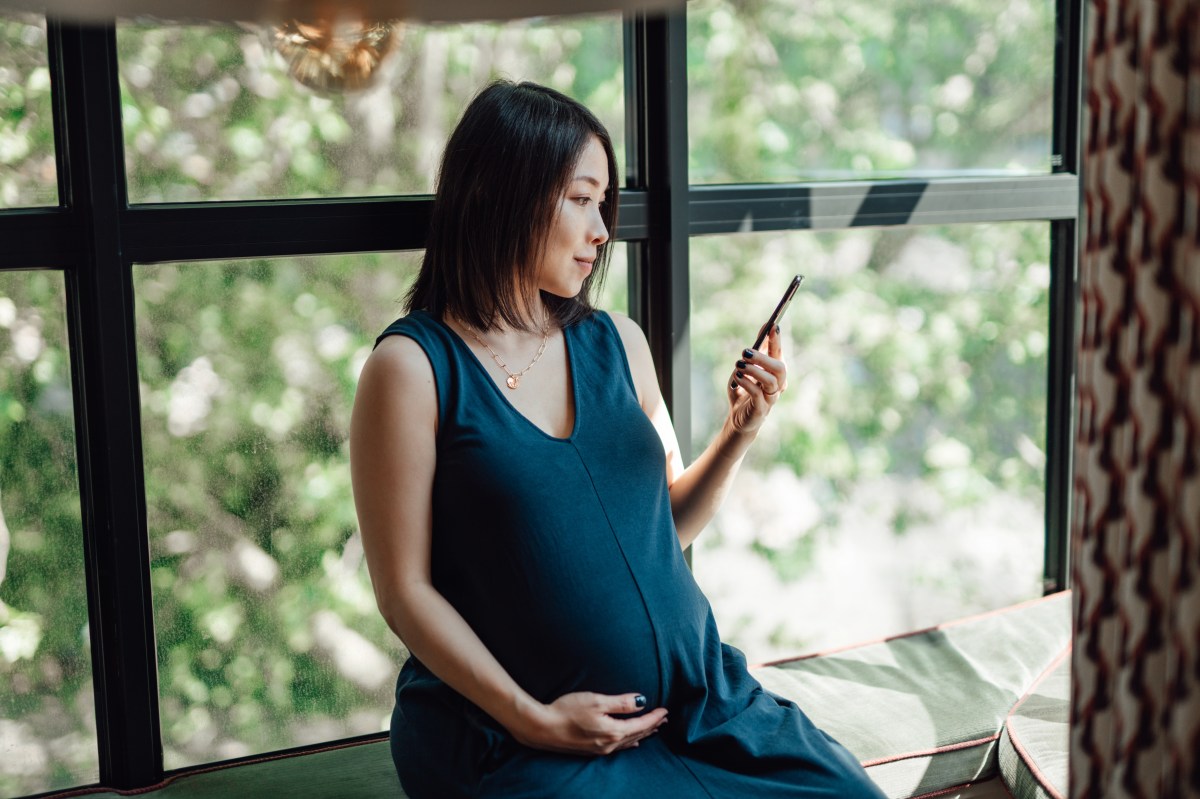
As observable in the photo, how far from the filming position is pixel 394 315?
183cm

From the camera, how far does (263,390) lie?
5.75 ft

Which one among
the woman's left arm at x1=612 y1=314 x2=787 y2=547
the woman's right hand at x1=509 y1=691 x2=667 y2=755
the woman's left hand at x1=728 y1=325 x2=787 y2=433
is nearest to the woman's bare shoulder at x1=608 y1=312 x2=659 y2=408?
the woman's left arm at x1=612 y1=314 x2=787 y2=547

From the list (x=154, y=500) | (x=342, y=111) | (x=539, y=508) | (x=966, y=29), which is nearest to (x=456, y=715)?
(x=539, y=508)

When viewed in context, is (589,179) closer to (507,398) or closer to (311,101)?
(507,398)

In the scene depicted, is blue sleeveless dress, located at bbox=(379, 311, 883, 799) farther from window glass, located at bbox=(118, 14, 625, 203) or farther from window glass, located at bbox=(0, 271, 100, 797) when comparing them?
window glass, located at bbox=(0, 271, 100, 797)

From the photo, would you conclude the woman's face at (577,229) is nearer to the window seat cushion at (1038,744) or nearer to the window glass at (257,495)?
the window glass at (257,495)

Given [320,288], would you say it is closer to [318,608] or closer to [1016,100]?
[318,608]

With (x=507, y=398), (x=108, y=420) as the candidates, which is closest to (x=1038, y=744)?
(x=507, y=398)

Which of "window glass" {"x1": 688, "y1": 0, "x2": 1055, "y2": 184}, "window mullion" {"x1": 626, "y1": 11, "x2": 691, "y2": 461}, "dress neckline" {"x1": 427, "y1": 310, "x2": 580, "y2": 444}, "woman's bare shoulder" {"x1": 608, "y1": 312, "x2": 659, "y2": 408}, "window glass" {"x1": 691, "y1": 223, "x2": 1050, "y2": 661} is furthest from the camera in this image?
"window glass" {"x1": 691, "y1": 223, "x2": 1050, "y2": 661}

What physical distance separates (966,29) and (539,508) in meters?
1.41

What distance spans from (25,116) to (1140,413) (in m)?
1.46

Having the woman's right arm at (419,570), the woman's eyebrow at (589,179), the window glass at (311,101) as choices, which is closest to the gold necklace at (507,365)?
the woman's right arm at (419,570)

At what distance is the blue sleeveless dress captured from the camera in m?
1.42

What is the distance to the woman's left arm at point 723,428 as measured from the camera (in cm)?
162
